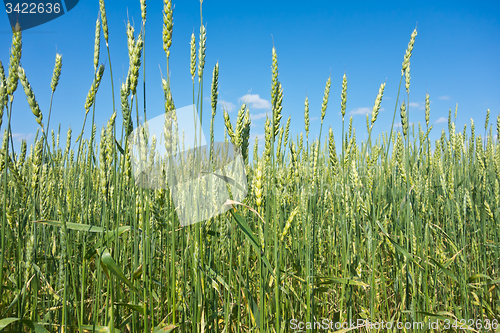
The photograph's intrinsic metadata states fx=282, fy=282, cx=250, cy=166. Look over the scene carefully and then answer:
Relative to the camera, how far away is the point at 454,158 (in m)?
3.13

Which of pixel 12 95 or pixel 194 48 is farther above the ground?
pixel 194 48

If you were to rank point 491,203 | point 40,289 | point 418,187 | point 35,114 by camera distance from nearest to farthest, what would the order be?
point 35,114 < point 40,289 < point 418,187 < point 491,203

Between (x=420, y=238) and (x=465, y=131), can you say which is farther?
(x=465, y=131)

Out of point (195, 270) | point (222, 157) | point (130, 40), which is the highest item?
point (130, 40)

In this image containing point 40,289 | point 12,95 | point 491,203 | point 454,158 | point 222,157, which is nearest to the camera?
point 12,95

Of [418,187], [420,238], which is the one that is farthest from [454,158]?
[420,238]

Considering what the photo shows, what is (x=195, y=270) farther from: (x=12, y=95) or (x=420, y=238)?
(x=420, y=238)

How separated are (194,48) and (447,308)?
1.80 metres
